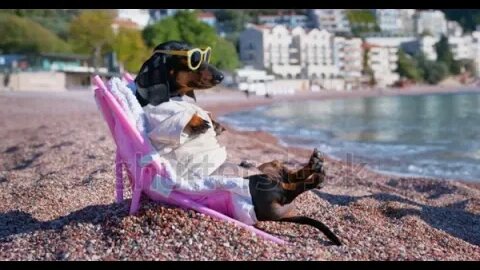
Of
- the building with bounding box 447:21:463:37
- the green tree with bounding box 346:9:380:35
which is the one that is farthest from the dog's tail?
the building with bounding box 447:21:463:37

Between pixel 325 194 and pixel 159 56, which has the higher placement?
pixel 159 56

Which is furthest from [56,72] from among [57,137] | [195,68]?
[195,68]

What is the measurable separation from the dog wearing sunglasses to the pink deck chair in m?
0.09

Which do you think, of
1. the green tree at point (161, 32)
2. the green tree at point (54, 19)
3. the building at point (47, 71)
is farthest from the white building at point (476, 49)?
the building at point (47, 71)

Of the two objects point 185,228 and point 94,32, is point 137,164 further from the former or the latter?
point 94,32

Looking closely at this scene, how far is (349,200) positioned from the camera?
7.41 meters

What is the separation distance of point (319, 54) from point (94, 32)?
158 ft

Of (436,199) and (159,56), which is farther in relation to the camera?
(436,199)

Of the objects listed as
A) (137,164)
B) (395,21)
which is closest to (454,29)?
(395,21)

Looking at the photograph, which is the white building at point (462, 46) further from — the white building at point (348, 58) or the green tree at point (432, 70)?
the white building at point (348, 58)

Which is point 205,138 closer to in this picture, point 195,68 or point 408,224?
point 195,68

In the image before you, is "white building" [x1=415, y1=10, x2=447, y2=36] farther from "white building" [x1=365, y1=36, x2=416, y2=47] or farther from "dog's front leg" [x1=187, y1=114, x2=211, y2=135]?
Result: "dog's front leg" [x1=187, y1=114, x2=211, y2=135]
